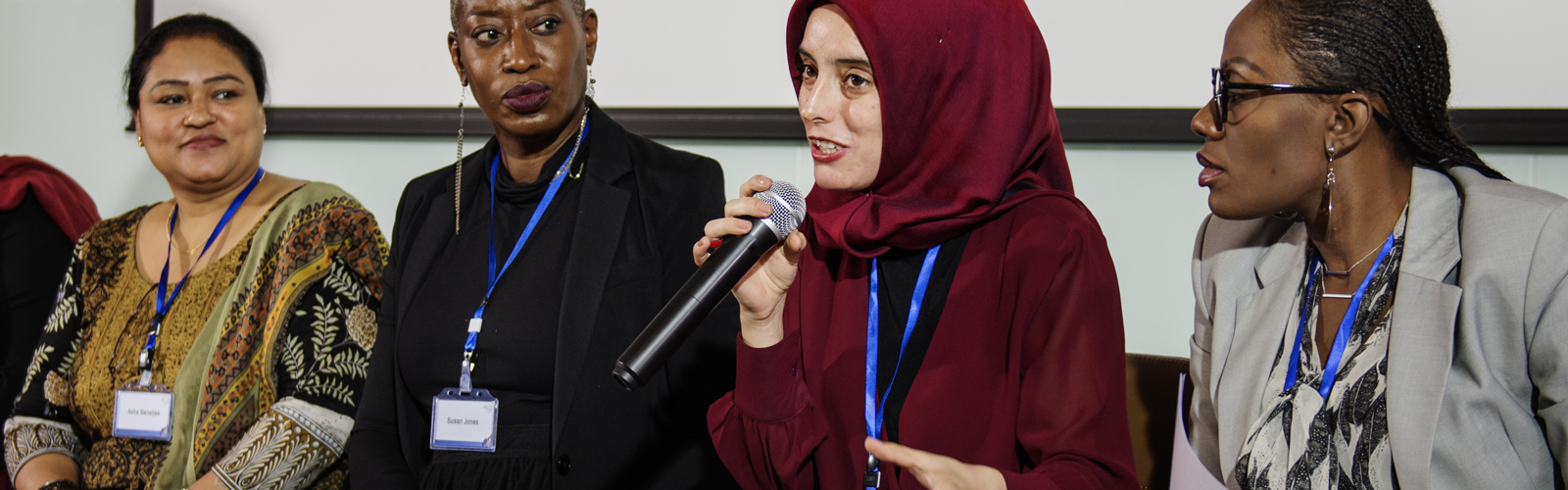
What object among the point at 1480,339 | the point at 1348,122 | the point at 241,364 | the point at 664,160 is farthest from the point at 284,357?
the point at 1480,339

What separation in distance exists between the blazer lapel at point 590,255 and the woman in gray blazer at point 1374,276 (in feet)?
3.36

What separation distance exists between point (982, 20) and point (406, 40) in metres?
1.94

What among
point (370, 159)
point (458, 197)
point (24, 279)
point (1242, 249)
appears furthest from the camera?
point (370, 159)

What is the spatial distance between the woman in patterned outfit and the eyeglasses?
5.65 feet

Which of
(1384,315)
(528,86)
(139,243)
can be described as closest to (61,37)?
(139,243)

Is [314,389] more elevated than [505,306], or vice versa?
[505,306]

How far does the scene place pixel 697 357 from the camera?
173cm

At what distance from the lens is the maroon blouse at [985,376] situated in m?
1.10

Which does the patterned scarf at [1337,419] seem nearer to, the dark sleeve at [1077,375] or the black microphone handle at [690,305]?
the dark sleeve at [1077,375]

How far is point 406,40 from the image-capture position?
2.62 metres

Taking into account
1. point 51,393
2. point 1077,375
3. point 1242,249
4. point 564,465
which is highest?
point 1242,249

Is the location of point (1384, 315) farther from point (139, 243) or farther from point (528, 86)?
point (139, 243)

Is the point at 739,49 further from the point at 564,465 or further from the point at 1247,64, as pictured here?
the point at 1247,64

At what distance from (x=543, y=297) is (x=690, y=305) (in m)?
0.86
